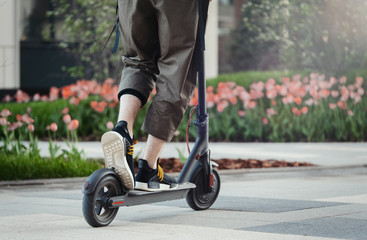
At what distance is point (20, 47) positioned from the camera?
2062cm

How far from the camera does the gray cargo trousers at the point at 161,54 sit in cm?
471

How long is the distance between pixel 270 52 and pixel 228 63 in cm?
576

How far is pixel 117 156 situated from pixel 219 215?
3.35 feet

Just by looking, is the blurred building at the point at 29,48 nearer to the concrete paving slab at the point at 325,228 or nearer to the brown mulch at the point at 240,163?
the brown mulch at the point at 240,163

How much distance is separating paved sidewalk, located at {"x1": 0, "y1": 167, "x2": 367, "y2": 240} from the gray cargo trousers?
A: 2.05 ft

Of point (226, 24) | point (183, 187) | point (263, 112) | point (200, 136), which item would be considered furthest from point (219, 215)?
point (226, 24)

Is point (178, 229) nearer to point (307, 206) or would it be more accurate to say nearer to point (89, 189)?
point (89, 189)

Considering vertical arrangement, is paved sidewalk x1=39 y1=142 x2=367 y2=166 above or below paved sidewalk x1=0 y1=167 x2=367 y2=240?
below

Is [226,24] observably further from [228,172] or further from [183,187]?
[183,187]

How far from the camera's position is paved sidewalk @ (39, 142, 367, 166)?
33.7 ft

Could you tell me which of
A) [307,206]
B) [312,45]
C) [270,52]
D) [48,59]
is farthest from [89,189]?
[270,52]

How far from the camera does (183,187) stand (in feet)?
16.6

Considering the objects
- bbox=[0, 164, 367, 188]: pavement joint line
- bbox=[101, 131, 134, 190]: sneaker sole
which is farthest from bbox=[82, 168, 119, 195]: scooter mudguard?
bbox=[0, 164, 367, 188]: pavement joint line

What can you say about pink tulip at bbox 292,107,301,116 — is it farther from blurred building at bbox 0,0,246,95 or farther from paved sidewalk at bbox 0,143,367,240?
blurred building at bbox 0,0,246,95
